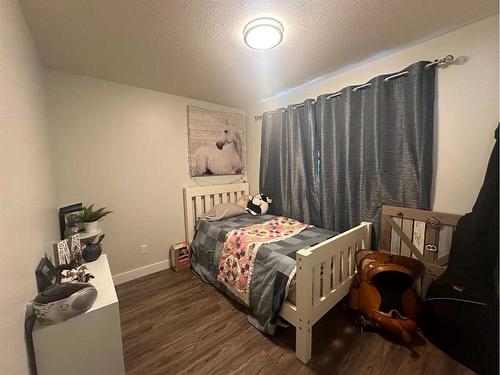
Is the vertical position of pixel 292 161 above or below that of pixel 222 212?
above

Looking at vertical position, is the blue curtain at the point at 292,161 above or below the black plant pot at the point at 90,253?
above

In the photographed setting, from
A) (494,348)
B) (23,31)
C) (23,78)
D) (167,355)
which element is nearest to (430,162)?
(494,348)

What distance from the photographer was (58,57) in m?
1.74

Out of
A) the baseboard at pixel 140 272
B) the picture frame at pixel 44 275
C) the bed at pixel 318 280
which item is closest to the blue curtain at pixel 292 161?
the bed at pixel 318 280

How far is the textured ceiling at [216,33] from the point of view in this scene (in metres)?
1.25

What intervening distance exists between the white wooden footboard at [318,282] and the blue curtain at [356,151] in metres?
0.47

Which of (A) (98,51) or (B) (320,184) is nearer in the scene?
(A) (98,51)

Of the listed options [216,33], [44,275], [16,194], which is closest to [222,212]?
[44,275]

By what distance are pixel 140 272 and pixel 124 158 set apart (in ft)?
4.51

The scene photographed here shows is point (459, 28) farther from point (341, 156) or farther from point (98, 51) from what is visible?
point (98, 51)

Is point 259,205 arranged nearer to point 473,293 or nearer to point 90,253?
point 90,253

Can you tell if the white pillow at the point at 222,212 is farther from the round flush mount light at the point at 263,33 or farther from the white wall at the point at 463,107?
Answer: the white wall at the point at 463,107

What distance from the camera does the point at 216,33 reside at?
4.82 feet

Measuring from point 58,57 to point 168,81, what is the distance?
0.89m
